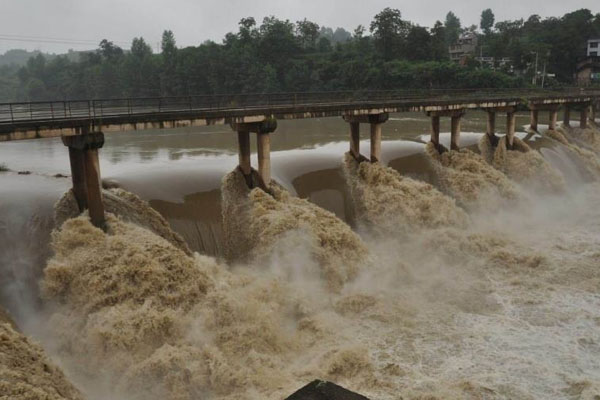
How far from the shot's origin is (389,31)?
91750mm

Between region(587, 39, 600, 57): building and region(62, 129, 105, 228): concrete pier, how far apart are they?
96.0 meters

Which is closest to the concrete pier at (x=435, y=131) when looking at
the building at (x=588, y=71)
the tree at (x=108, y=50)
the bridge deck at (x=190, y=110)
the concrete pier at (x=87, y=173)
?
the bridge deck at (x=190, y=110)

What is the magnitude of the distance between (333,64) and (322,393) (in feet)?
270

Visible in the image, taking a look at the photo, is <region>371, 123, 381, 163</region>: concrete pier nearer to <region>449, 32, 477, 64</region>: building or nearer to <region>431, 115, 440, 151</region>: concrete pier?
<region>431, 115, 440, 151</region>: concrete pier

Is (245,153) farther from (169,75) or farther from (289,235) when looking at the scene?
(169,75)

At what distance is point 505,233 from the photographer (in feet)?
72.9

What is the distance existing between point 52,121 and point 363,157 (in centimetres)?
1521

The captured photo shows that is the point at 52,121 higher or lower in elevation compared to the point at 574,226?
higher

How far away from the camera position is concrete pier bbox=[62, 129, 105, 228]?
15.6 m

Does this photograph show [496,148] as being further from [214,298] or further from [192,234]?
[214,298]

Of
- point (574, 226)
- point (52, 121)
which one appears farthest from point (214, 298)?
point (574, 226)

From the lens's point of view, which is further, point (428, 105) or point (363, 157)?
point (428, 105)

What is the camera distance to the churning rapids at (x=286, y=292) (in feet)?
37.4

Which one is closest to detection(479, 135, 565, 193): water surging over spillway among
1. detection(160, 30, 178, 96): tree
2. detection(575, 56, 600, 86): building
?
detection(575, 56, 600, 86): building
